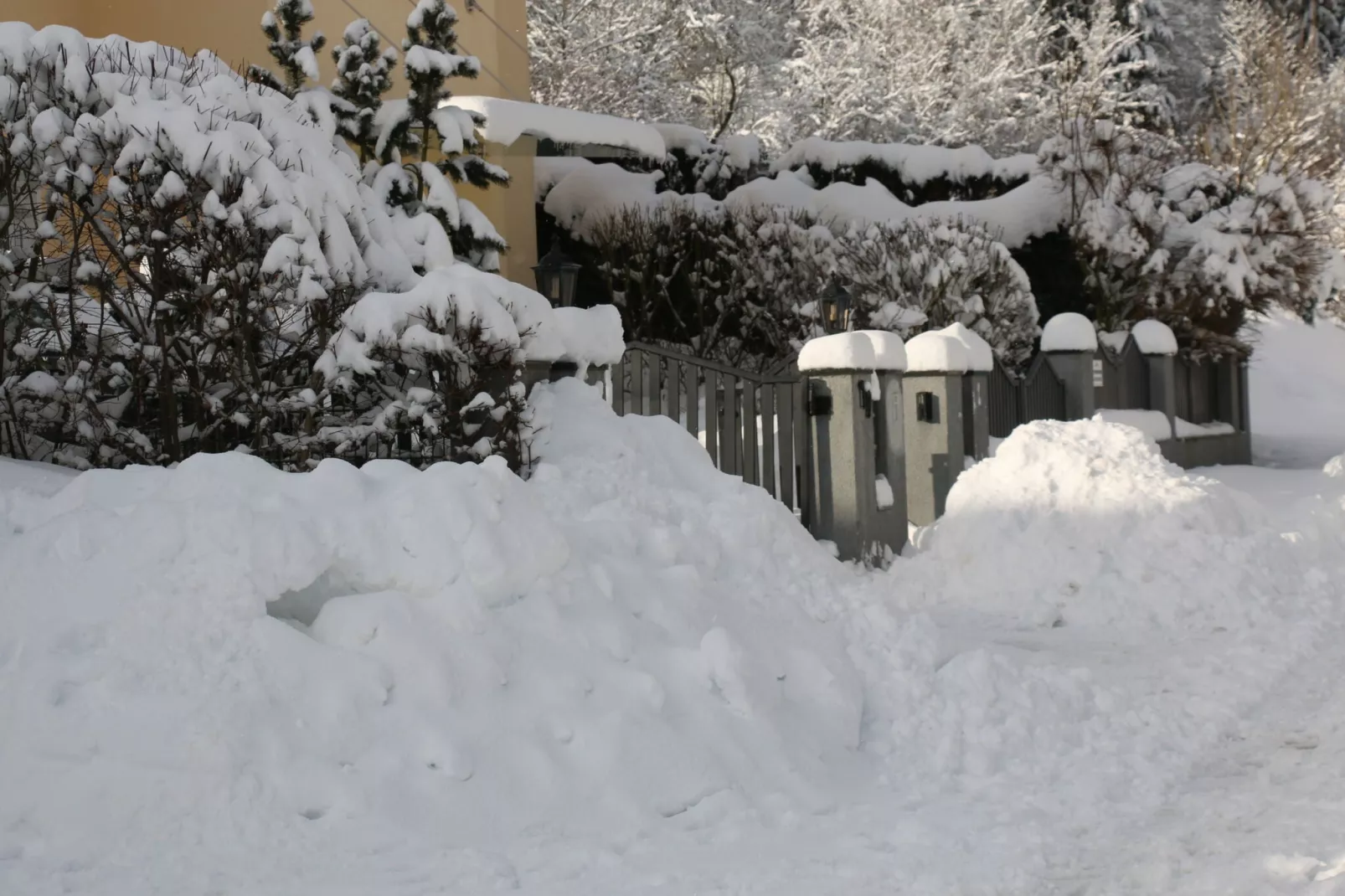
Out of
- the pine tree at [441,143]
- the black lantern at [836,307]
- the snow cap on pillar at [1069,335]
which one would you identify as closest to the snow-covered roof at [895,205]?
the snow cap on pillar at [1069,335]

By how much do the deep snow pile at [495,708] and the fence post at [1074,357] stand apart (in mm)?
9136

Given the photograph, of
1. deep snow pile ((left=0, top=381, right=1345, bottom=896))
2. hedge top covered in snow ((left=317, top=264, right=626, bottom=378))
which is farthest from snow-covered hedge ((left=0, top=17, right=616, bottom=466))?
deep snow pile ((left=0, top=381, right=1345, bottom=896))

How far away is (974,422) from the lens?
41.0 ft

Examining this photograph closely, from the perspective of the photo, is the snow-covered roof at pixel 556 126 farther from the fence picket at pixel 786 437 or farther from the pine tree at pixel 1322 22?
the pine tree at pixel 1322 22

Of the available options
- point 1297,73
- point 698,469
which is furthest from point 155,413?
point 1297,73

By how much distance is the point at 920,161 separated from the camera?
2200 centimetres

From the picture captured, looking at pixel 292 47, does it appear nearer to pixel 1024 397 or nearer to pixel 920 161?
pixel 1024 397

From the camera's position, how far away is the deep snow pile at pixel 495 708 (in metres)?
3.83

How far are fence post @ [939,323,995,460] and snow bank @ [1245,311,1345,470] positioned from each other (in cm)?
1044


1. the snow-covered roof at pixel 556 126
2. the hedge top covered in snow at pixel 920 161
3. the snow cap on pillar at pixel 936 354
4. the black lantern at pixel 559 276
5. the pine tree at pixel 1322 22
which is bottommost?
the snow cap on pillar at pixel 936 354

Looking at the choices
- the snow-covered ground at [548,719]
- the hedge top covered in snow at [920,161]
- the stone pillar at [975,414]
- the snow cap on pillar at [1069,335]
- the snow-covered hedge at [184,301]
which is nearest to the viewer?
the snow-covered ground at [548,719]

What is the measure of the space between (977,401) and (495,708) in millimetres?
8868

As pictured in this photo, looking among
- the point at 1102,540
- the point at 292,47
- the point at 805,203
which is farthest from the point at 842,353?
the point at 805,203

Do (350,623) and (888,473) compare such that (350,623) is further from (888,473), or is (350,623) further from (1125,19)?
(1125,19)
